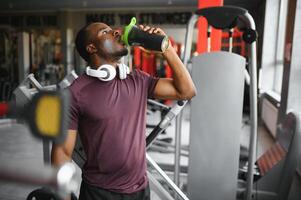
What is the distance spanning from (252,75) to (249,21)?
42cm

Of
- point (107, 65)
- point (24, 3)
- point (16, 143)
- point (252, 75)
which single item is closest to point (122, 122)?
point (107, 65)

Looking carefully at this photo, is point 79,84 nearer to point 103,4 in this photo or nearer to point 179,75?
point 179,75

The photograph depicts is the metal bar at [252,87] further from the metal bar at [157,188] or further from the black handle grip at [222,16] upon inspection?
the metal bar at [157,188]

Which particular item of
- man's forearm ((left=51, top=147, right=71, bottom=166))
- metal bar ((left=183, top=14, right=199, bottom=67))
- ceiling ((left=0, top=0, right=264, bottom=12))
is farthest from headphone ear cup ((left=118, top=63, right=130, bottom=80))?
ceiling ((left=0, top=0, right=264, bottom=12))

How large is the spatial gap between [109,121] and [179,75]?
0.39 meters

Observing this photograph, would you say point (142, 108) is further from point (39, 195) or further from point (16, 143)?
point (16, 143)

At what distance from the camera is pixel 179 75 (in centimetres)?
134

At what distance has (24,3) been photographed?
10.3 meters

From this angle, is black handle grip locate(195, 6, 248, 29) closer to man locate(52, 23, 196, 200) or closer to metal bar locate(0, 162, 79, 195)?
man locate(52, 23, 196, 200)

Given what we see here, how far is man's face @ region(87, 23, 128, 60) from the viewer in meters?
1.21

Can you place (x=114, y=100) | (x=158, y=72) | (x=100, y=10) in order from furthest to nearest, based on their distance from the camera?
(x=100, y=10) → (x=158, y=72) → (x=114, y=100)

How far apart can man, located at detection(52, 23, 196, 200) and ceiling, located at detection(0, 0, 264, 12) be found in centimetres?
863

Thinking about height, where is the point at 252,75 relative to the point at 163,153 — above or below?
above

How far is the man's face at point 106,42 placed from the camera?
1.21 m
